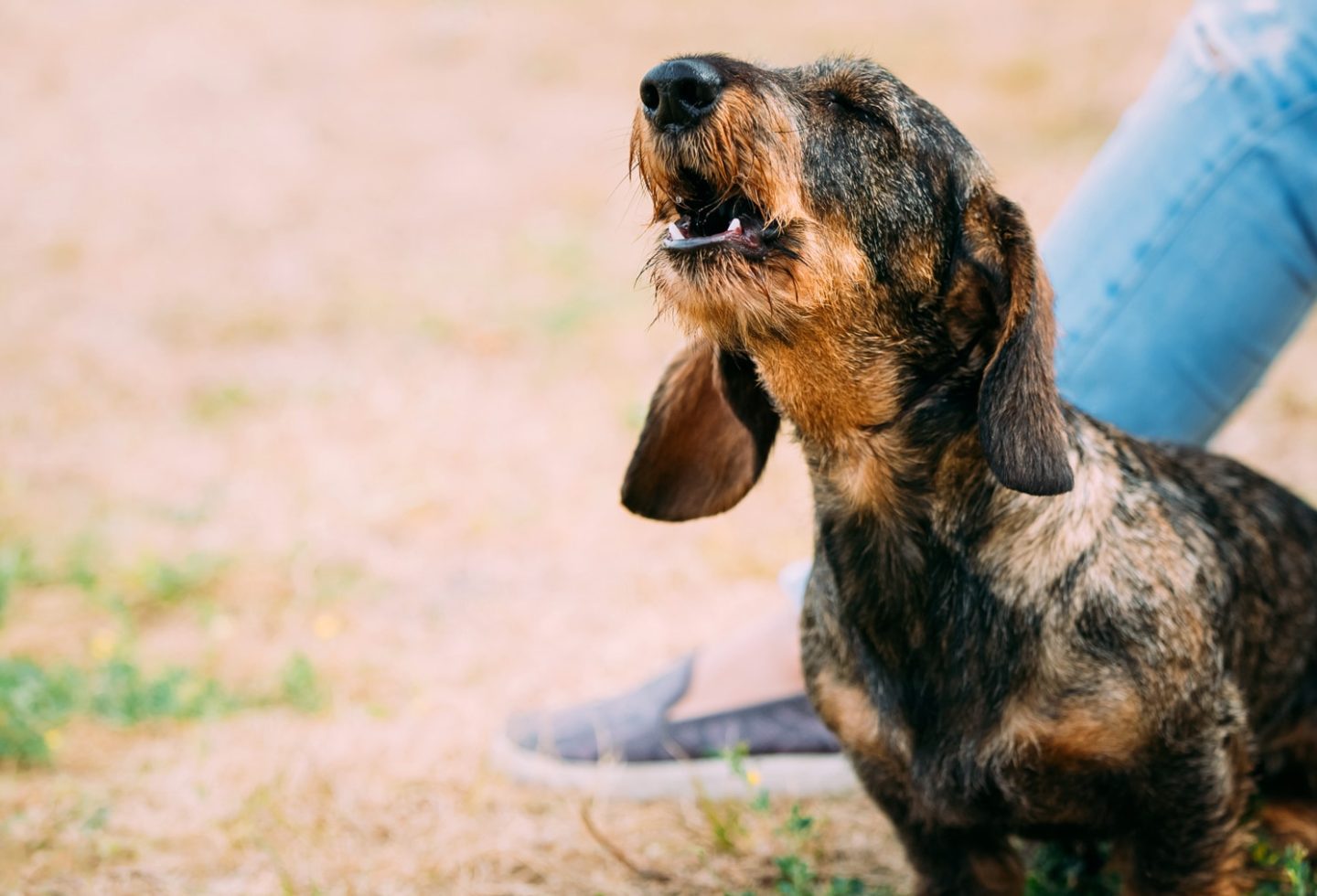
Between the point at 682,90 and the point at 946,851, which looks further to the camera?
the point at 946,851

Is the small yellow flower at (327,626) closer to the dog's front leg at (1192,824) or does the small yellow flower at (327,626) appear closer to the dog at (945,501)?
the dog at (945,501)

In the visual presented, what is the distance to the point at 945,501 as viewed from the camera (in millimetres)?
2809

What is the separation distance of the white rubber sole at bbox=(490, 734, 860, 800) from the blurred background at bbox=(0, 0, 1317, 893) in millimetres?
75

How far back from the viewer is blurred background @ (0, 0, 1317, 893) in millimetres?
3781

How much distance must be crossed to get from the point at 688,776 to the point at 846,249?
1.79 m

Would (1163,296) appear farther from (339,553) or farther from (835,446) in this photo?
(339,553)

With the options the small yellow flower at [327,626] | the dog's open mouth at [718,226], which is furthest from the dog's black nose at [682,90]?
the small yellow flower at [327,626]

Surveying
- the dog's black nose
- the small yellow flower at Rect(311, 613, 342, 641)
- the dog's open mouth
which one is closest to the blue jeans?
the dog's open mouth

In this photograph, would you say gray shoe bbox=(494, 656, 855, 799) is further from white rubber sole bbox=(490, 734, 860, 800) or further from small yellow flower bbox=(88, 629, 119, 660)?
small yellow flower bbox=(88, 629, 119, 660)

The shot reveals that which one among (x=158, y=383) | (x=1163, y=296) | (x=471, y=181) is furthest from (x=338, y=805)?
(x=471, y=181)

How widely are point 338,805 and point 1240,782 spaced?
7.94ft

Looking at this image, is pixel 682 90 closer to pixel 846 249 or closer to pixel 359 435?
pixel 846 249

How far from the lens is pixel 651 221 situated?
2889 millimetres

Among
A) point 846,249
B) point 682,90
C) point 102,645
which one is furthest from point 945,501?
point 102,645
